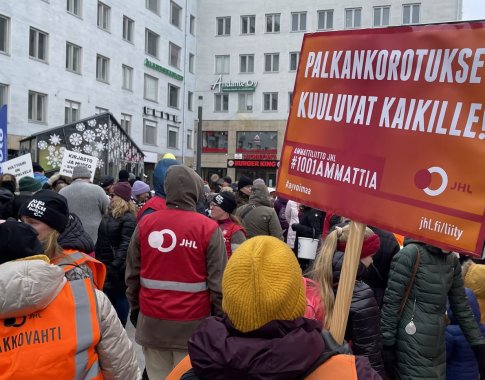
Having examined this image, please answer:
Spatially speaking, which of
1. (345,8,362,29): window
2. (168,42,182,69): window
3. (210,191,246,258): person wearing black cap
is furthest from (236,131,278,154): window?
(210,191,246,258): person wearing black cap

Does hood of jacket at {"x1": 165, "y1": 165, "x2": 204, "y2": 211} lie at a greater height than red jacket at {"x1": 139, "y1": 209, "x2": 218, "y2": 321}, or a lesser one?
greater

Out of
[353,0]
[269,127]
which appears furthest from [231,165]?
[353,0]

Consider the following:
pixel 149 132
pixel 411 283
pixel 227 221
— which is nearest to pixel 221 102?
pixel 149 132

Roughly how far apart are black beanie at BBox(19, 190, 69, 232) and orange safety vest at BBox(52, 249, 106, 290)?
18 cm

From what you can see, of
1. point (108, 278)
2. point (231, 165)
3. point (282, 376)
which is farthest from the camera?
point (231, 165)

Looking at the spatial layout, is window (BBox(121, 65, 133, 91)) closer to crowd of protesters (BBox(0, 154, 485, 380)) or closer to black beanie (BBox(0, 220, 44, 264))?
crowd of protesters (BBox(0, 154, 485, 380))

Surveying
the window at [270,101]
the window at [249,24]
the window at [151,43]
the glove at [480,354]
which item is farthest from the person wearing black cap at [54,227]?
the window at [249,24]

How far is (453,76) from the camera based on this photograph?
183 centimetres

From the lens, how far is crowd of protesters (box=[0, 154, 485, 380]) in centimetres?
143

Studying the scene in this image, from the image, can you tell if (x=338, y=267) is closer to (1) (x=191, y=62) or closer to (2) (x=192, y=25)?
(1) (x=191, y=62)

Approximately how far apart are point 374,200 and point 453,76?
539 millimetres

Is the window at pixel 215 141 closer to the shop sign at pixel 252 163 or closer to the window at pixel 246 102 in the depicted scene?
the shop sign at pixel 252 163

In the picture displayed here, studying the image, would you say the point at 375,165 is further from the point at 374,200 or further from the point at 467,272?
the point at 467,272

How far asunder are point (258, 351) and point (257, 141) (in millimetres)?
37513
